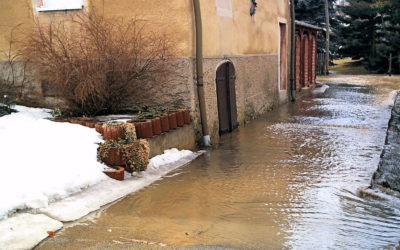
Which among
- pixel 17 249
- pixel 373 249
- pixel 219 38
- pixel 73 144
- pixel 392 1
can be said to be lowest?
pixel 373 249

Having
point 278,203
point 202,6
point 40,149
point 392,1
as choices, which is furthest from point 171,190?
point 392,1

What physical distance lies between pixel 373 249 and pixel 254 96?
7.66m

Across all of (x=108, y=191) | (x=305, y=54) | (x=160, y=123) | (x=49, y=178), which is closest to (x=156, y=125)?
(x=160, y=123)

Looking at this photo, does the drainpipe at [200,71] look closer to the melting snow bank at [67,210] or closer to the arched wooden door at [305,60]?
the melting snow bank at [67,210]

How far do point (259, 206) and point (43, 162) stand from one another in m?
2.49

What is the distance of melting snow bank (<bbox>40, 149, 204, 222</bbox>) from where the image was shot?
4.03m

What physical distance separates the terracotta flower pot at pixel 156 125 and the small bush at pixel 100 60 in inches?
38.7

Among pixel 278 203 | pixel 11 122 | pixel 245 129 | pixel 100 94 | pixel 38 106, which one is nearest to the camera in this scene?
pixel 278 203

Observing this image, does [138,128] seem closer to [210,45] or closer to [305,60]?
[210,45]

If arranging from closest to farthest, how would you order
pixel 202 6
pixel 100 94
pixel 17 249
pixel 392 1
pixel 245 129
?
pixel 17 249
pixel 100 94
pixel 202 6
pixel 245 129
pixel 392 1

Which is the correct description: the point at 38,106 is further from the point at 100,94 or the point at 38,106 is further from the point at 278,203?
the point at 278,203

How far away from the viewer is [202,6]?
7.48 m

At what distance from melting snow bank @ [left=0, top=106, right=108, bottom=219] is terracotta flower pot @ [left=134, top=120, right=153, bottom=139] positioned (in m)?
0.57

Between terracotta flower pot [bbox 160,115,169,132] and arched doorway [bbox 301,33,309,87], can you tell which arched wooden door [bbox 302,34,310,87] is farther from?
terracotta flower pot [bbox 160,115,169,132]
